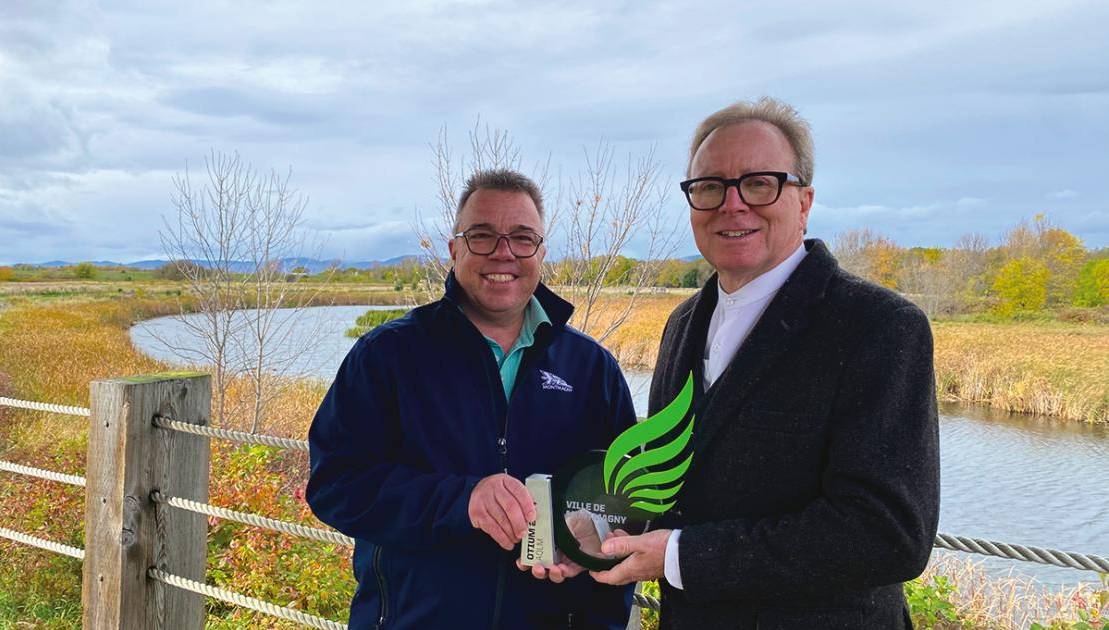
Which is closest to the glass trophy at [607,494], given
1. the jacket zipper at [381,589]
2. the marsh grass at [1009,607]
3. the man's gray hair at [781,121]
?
the jacket zipper at [381,589]

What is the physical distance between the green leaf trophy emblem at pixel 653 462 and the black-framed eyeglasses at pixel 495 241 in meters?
0.51

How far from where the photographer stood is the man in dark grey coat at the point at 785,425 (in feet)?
4.17

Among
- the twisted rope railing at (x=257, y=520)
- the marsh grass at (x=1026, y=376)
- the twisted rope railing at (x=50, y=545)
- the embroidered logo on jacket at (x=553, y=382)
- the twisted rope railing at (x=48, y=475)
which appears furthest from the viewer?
the marsh grass at (x=1026, y=376)

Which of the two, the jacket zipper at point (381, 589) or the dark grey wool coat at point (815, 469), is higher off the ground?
the dark grey wool coat at point (815, 469)

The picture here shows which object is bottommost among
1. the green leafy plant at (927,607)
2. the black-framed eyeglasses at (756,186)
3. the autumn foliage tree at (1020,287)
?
the green leafy plant at (927,607)

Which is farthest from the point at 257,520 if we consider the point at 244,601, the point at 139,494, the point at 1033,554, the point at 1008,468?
the point at 1008,468

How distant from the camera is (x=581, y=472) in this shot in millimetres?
1501

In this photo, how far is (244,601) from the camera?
8.68 feet

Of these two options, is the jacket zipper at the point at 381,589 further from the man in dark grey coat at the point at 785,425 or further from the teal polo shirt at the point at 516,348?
the man in dark grey coat at the point at 785,425

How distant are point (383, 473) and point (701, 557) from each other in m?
0.67

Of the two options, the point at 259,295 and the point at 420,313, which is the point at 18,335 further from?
the point at 420,313

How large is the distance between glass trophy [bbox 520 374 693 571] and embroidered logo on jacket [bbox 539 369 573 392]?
27cm

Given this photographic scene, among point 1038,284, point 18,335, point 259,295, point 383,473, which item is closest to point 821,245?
point 383,473

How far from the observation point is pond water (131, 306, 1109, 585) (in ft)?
39.2
